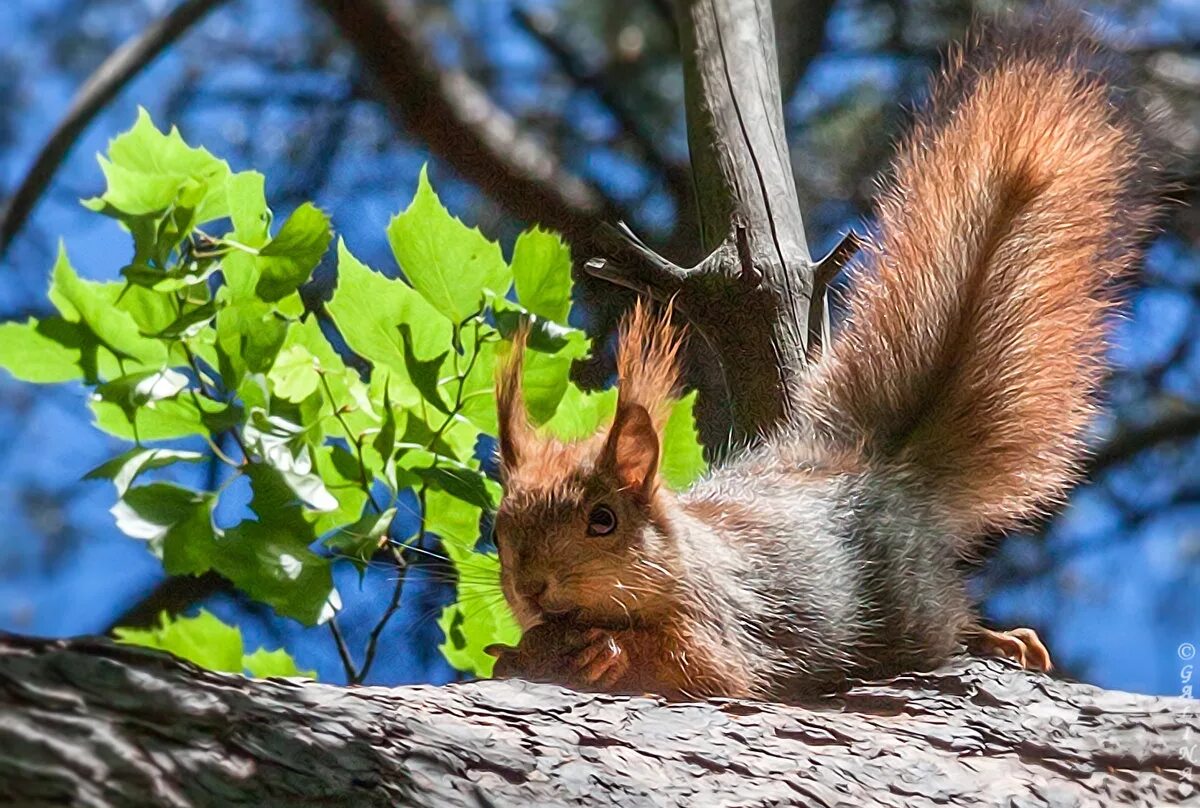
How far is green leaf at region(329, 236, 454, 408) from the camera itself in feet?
3.10

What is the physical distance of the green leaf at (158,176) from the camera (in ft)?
2.86

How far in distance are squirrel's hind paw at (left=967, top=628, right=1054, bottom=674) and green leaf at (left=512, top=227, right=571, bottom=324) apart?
44cm

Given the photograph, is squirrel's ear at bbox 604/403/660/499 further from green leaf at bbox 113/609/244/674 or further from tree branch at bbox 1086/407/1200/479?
tree branch at bbox 1086/407/1200/479

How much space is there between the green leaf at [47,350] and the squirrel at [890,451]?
303 mm

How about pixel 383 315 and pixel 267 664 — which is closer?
pixel 383 315

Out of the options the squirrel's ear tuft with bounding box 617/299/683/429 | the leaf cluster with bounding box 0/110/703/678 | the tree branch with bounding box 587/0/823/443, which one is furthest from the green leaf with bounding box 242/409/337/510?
the tree branch with bounding box 587/0/823/443

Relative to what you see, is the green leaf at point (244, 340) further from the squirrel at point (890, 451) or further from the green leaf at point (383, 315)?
the squirrel at point (890, 451)

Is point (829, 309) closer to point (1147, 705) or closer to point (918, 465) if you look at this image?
point (918, 465)

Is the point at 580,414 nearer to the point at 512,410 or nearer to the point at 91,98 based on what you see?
the point at 512,410

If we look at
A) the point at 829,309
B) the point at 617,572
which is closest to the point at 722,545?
the point at 617,572

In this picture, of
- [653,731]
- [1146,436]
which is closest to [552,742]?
[653,731]

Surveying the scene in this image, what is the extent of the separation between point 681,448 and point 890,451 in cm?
18

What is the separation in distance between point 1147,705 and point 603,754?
43 cm

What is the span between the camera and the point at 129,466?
2.93 feet
